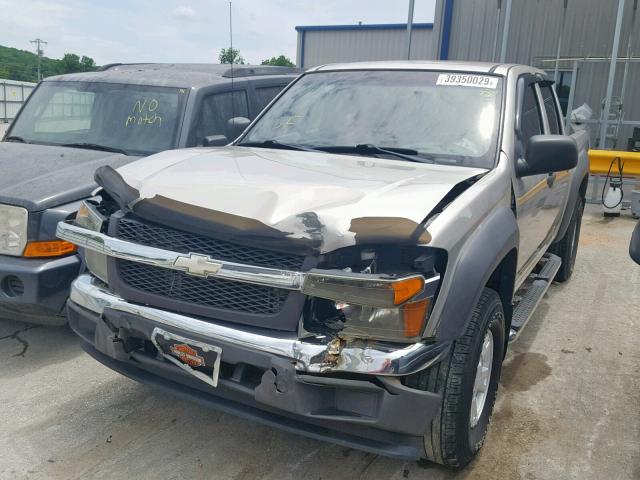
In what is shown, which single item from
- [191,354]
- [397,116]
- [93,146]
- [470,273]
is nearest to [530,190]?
[397,116]

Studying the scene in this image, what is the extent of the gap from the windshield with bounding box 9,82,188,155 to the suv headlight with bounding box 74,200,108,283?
73.9 inches

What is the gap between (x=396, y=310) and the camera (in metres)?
2.25

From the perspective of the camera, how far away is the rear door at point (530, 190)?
3463 millimetres

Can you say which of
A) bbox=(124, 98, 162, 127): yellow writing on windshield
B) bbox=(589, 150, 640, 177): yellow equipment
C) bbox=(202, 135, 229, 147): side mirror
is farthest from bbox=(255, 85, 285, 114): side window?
bbox=(589, 150, 640, 177): yellow equipment

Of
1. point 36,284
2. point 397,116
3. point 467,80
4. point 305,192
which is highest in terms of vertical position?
point 467,80

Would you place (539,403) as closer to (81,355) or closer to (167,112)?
(81,355)

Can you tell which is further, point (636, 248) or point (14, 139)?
point (14, 139)

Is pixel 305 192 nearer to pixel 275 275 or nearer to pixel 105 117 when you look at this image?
pixel 275 275

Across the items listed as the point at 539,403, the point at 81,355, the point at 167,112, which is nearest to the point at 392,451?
the point at 539,403

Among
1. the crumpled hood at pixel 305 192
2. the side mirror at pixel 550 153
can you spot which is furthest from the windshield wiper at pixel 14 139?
the side mirror at pixel 550 153

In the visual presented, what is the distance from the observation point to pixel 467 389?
99.1 inches

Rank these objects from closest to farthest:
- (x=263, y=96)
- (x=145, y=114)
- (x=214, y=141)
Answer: (x=214, y=141) < (x=145, y=114) < (x=263, y=96)

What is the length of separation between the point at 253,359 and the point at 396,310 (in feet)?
1.87

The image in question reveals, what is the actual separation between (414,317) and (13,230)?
2.68m
